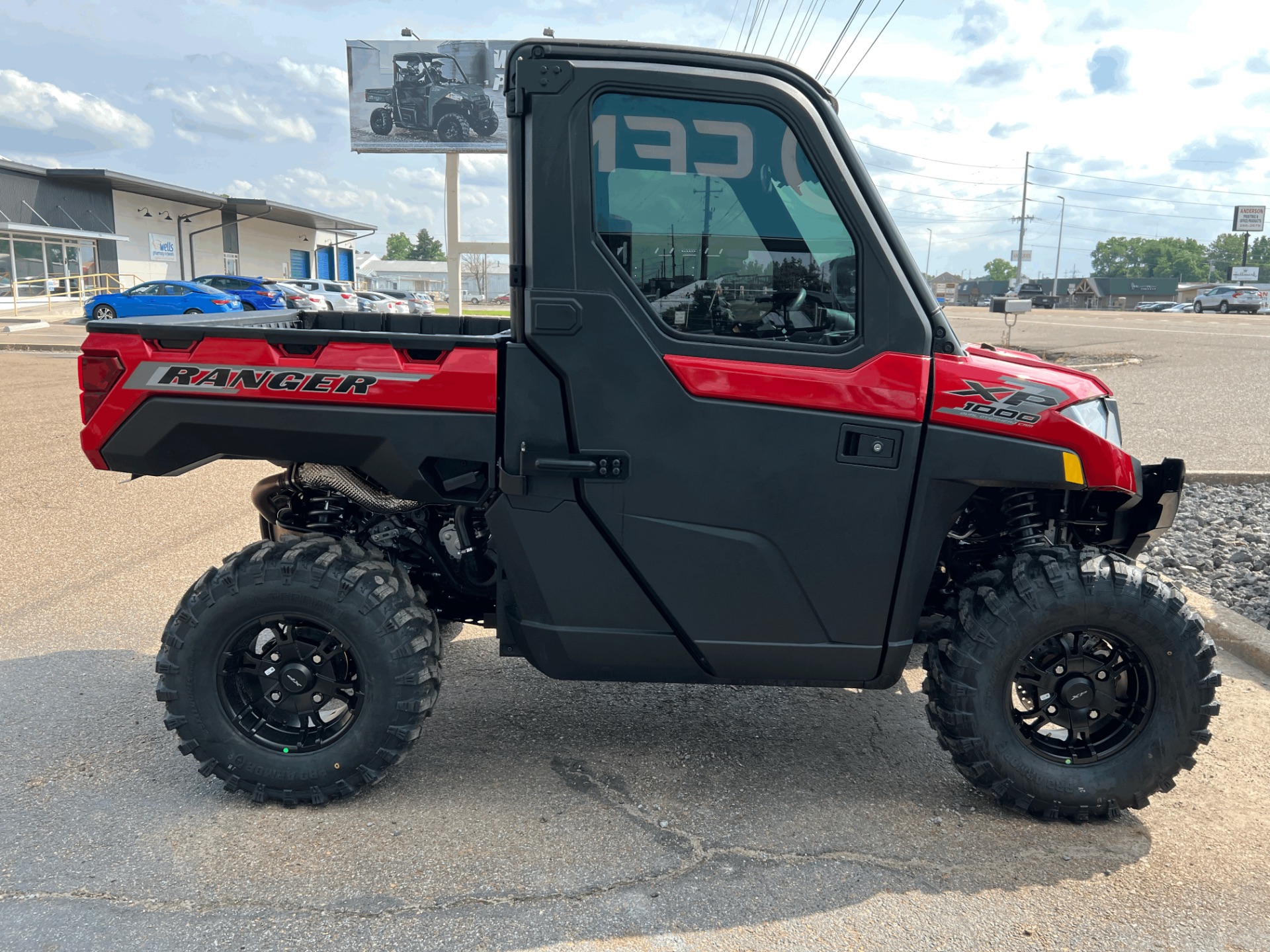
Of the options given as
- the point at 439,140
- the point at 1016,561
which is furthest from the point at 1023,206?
the point at 1016,561

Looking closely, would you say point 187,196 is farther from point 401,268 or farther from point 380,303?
point 401,268

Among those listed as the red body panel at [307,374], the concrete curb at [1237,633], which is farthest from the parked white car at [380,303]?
the red body panel at [307,374]

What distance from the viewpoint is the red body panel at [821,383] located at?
296 cm

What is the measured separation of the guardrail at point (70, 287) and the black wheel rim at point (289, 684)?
37.5m

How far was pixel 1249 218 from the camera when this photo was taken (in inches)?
4227

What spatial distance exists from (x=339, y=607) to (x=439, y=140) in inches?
1068

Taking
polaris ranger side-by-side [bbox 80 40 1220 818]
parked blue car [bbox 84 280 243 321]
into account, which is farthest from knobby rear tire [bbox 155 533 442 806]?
parked blue car [bbox 84 280 243 321]

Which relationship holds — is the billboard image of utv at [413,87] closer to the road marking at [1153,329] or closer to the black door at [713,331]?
the road marking at [1153,329]

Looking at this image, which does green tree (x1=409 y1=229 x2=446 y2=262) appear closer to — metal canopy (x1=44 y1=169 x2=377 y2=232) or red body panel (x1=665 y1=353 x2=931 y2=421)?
metal canopy (x1=44 y1=169 x2=377 y2=232)

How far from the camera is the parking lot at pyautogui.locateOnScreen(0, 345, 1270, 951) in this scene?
8.84ft

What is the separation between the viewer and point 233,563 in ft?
10.7

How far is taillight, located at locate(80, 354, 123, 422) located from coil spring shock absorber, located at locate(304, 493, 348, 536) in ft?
2.77

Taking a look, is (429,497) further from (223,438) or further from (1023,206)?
(1023,206)

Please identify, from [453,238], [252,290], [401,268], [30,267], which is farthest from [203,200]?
[401,268]
